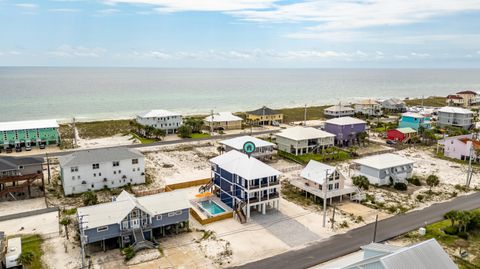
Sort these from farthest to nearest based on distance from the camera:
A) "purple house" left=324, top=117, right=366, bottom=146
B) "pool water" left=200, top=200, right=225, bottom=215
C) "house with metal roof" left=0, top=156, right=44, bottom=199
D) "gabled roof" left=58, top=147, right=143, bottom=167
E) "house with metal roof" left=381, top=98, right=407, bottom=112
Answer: "house with metal roof" left=381, top=98, right=407, bottom=112 → "purple house" left=324, top=117, right=366, bottom=146 → "gabled roof" left=58, top=147, right=143, bottom=167 → "house with metal roof" left=0, top=156, right=44, bottom=199 → "pool water" left=200, top=200, right=225, bottom=215

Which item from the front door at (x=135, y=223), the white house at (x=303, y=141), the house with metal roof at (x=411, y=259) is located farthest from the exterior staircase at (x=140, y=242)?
the white house at (x=303, y=141)

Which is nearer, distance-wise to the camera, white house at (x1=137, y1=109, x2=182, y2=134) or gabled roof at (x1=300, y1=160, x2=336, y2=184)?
gabled roof at (x1=300, y1=160, x2=336, y2=184)

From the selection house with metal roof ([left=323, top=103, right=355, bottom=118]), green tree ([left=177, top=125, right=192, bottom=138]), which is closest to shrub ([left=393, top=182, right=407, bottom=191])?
green tree ([left=177, top=125, right=192, bottom=138])

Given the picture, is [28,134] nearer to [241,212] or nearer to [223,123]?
[223,123]

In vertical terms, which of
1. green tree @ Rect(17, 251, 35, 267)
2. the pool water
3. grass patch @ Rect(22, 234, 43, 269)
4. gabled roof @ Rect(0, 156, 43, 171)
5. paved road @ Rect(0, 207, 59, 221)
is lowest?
grass patch @ Rect(22, 234, 43, 269)

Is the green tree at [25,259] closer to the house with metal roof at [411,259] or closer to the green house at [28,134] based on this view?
the house with metal roof at [411,259]

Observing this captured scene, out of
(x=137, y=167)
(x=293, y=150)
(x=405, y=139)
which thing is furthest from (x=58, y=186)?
(x=405, y=139)

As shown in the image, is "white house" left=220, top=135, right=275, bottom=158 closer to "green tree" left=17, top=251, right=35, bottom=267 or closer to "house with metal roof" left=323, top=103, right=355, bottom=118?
"green tree" left=17, top=251, right=35, bottom=267
